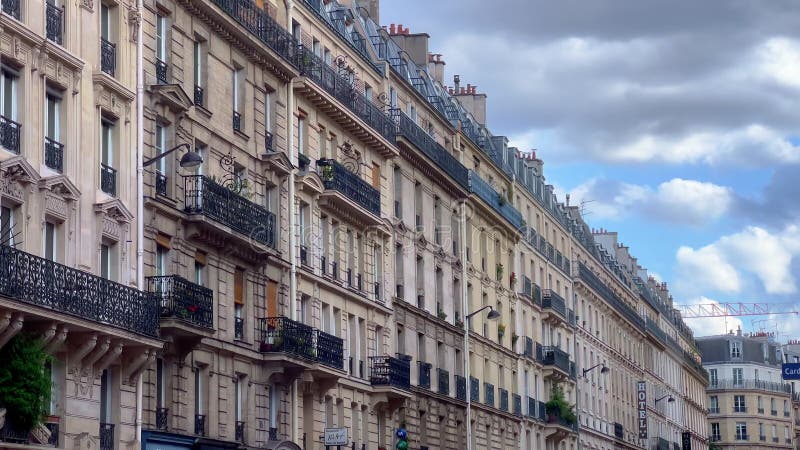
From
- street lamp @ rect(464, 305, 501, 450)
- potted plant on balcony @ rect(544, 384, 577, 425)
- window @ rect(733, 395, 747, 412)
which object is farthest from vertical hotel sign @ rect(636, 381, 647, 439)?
window @ rect(733, 395, 747, 412)

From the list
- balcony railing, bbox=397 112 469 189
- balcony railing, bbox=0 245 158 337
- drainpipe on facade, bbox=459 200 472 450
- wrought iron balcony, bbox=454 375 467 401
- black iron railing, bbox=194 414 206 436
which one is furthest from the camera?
Answer: drainpipe on facade, bbox=459 200 472 450

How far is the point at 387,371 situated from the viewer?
162ft

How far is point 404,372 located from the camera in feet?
166

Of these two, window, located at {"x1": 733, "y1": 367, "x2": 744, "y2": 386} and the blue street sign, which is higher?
window, located at {"x1": 733, "y1": 367, "x2": 744, "y2": 386}

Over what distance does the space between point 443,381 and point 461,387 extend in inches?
92.1

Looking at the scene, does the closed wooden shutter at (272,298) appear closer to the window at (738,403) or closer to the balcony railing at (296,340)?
the balcony railing at (296,340)

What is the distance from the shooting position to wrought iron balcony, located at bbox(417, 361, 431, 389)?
54250 millimetres

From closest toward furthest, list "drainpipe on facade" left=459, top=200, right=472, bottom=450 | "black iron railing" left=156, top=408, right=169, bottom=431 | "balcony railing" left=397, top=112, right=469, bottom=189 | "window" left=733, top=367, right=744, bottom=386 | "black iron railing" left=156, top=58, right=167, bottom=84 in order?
"black iron railing" left=156, top=408, right=169, bottom=431 < "black iron railing" left=156, top=58, right=167, bottom=84 < "balcony railing" left=397, top=112, right=469, bottom=189 < "drainpipe on facade" left=459, top=200, right=472, bottom=450 < "window" left=733, top=367, right=744, bottom=386

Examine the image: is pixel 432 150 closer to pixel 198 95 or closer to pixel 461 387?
pixel 461 387

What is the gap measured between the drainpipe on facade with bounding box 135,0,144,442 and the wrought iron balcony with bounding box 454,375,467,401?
26.9 meters

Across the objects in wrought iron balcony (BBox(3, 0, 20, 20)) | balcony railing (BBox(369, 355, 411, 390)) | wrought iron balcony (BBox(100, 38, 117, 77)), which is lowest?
balcony railing (BBox(369, 355, 411, 390))

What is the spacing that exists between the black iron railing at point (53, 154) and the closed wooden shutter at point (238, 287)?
9483 mm

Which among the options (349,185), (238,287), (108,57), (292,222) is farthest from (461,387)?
(108,57)

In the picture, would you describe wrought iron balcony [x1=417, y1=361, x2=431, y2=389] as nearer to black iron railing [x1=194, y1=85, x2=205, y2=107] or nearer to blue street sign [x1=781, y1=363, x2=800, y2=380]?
blue street sign [x1=781, y1=363, x2=800, y2=380]
